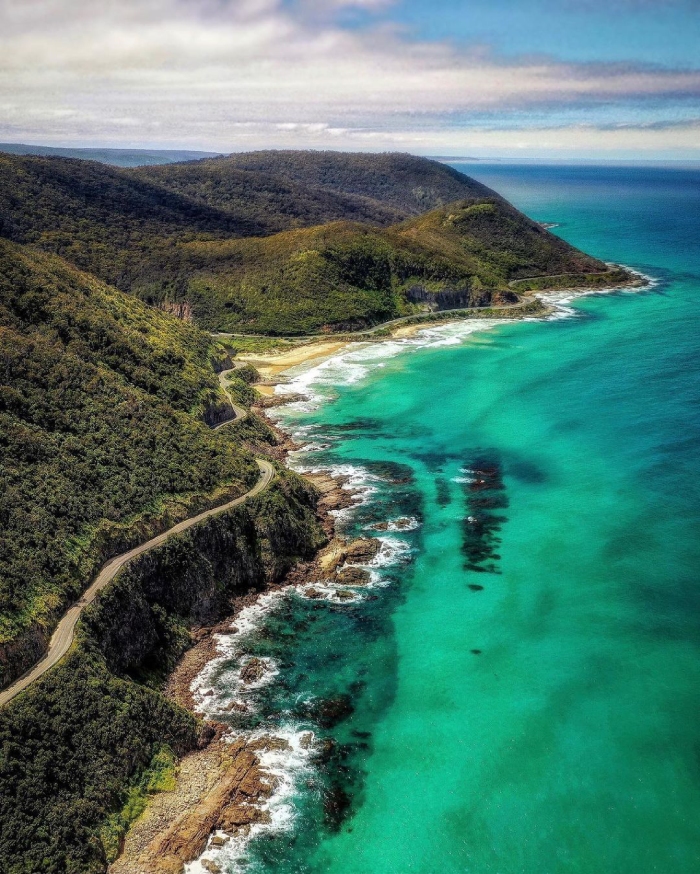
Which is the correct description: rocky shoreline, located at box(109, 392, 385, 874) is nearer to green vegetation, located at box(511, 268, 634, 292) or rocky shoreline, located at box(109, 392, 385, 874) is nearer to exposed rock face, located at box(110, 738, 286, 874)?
exposed rock face, located at box(110, 738, 286, 874)

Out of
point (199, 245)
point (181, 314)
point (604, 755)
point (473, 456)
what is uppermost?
point (199, 245)

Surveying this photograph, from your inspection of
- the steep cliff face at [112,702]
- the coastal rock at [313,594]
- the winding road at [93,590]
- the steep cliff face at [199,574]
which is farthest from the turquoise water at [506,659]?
the winding road at [93,590]

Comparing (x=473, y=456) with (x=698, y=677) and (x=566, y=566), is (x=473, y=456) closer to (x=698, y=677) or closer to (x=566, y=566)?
(x=566, y=566)

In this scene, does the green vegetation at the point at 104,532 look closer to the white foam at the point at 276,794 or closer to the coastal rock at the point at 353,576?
the coastal rock at the point at 353,576

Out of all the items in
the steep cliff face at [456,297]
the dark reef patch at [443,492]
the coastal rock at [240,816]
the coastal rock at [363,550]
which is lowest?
the coastal rock at [240,816]

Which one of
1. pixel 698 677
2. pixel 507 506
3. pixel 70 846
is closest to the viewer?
pixel 70 846

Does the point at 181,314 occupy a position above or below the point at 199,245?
below

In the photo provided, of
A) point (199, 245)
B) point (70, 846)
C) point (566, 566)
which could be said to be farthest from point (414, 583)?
point (199, 245)
